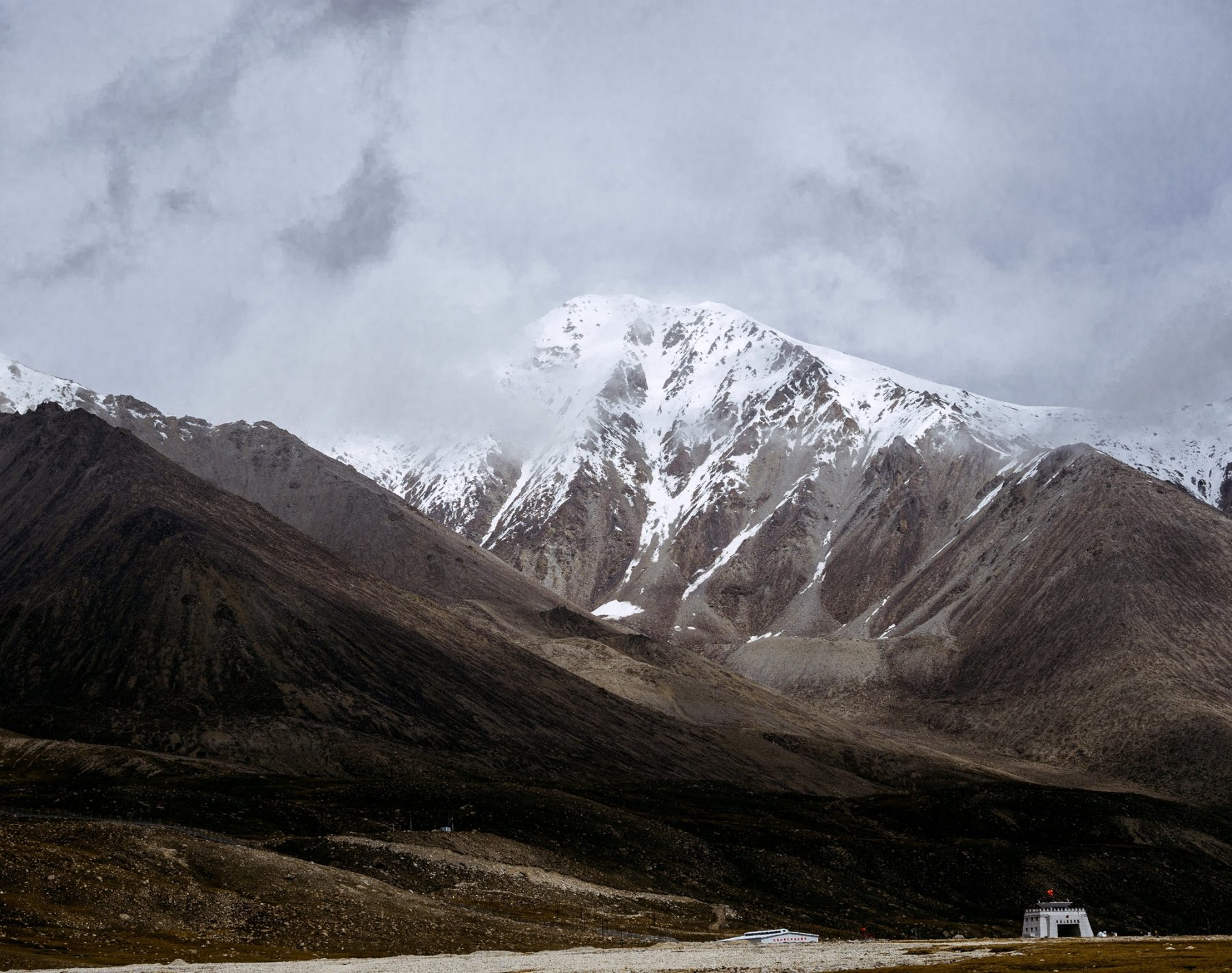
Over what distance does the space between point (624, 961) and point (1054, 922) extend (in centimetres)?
4525

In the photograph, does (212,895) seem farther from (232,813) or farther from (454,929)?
(232,813)

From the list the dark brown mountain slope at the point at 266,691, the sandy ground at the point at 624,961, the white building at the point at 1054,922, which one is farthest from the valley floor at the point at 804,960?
the dark brown mountain slope at the point at 266,691

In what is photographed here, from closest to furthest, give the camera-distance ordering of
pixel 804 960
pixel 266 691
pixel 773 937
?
pixel 804 960 < pixel 773 937 < pixel 266 691

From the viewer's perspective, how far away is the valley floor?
4625 centimetres

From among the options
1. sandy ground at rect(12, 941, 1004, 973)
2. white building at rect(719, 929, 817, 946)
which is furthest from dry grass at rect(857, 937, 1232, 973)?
white building at rect(719, 929, 817, 946)

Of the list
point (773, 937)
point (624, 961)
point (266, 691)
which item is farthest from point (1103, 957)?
point (266, 691)

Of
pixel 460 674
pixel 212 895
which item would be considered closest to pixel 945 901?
pixel 212 895

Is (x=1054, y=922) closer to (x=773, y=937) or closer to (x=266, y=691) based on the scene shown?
(x=773, y=937)

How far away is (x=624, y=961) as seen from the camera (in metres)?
53.5

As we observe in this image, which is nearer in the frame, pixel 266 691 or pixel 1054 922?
pixel 1054 922

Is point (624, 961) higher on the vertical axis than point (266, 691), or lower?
lower

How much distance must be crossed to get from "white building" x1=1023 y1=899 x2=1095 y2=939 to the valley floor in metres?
20.6

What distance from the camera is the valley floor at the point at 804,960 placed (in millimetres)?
46250

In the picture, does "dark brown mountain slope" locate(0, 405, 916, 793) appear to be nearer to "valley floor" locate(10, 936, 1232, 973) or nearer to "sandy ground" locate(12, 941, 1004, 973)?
"sandy ground" locate(12, 941, 1004, 973)
